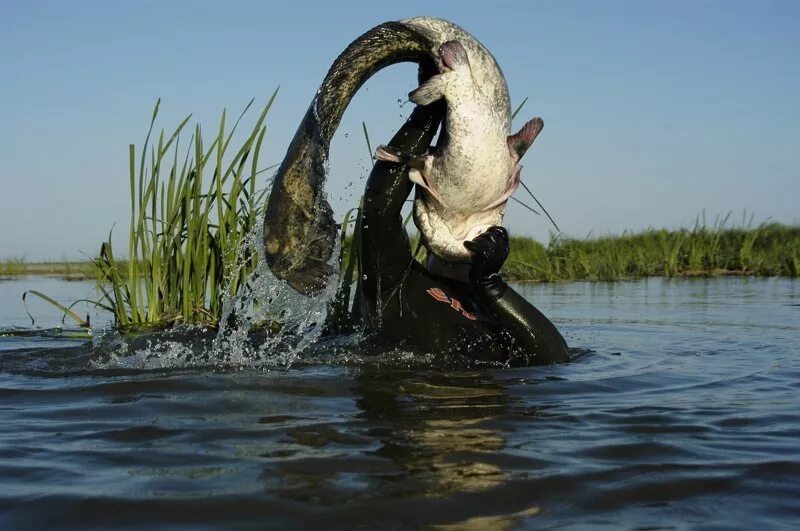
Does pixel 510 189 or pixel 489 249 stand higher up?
pixel 510 189

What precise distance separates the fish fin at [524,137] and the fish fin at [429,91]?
36 cm

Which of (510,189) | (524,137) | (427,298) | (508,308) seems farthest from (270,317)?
(524,137)

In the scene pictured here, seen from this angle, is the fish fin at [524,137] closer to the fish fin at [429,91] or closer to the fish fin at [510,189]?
the fish fin at [510,189]

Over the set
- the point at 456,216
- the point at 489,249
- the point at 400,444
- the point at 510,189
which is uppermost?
the point at 510,189

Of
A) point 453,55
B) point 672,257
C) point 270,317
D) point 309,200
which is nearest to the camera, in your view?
point 309,200

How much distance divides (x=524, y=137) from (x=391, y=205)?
65 centimetres

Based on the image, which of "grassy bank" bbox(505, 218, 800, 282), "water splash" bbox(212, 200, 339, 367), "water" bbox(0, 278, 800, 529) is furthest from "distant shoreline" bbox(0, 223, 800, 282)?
"water" bbox(0, 278, 800, 529)

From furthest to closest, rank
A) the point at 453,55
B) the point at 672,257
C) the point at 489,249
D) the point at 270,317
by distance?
the point at 672,257 → the point at 270,317 → the point at 489,249 → the point at 453,55

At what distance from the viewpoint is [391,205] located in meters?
4.05

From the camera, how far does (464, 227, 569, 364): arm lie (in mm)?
3916

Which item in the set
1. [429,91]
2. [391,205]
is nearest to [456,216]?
[391,205]

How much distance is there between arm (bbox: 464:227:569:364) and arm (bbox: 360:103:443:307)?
1.21 feet

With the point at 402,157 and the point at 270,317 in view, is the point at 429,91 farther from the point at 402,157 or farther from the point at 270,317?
the point at 270,317

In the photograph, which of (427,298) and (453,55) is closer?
(453,55)
